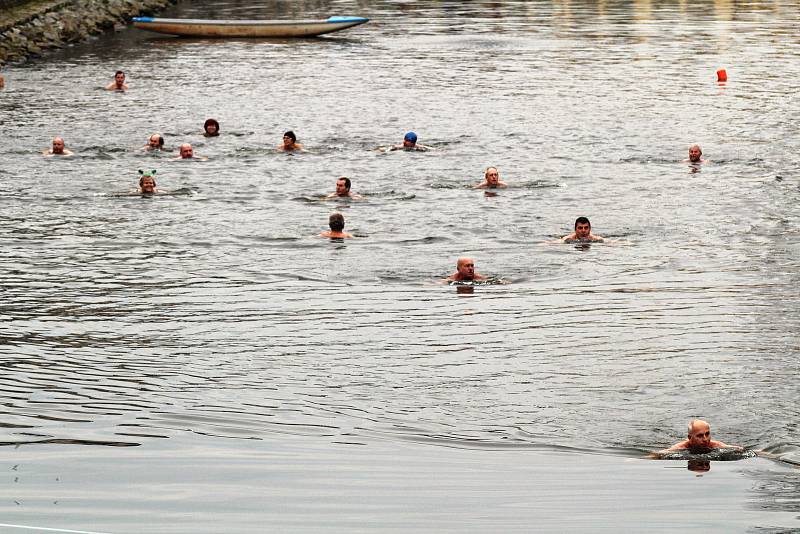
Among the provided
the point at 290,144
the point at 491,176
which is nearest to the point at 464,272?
the point at 491,176

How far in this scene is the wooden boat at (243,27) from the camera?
234 feet

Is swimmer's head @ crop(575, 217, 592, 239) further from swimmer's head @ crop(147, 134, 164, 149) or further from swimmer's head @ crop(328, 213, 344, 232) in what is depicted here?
swimmer's head @ crop(147, 134, 164, 149)

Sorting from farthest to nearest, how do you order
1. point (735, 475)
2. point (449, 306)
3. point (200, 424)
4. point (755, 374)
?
point (449, 306)
point (755, 374)
point (200, 424)
point (735, 475)

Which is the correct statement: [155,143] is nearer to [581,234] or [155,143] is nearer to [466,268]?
[581,234]

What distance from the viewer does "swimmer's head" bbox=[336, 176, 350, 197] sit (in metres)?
35.2

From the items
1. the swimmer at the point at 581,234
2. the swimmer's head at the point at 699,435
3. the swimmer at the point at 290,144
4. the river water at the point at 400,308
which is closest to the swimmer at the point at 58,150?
the river water at the point at 400,308

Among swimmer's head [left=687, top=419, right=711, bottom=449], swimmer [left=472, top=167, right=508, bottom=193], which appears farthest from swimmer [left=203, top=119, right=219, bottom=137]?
swimmer's head [left=687, top=419, right=711, bottom=449]

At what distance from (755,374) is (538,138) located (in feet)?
75.4

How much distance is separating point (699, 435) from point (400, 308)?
869cm

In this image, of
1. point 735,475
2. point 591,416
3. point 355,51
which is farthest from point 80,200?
point 355,51

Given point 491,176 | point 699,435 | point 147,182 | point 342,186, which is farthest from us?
point 491,176

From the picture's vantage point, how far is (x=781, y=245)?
30141 mm

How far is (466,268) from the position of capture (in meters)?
27.1

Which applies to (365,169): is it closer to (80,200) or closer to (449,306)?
(80,200)
